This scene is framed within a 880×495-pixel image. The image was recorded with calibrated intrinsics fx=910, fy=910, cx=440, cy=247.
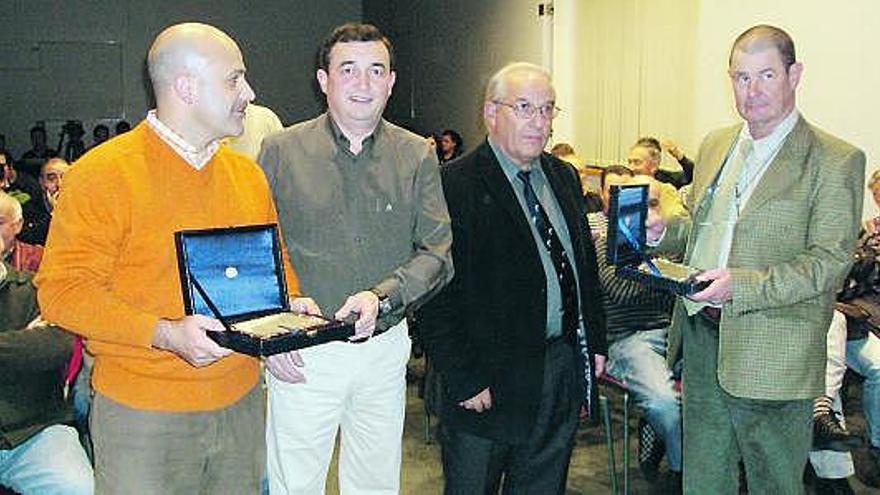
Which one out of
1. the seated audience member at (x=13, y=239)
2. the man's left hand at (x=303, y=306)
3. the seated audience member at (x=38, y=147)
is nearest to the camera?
the man's left hand at (x=303, y=306)

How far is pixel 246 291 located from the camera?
1.82 m

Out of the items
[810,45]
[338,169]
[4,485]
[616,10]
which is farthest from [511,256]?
[616,10]

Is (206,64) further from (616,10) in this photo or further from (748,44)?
(616,10)

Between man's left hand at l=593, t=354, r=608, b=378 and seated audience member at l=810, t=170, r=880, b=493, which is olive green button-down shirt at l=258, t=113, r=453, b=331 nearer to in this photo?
man's left hand at l=593, t=354, r=608, b=378

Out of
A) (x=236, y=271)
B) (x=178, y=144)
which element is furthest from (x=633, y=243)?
(x=178, y=144)

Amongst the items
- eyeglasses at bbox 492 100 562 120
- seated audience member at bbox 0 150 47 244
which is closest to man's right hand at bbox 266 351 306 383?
eyeglasses at bbox 492 100 562 120

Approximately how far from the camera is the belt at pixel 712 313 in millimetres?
2334

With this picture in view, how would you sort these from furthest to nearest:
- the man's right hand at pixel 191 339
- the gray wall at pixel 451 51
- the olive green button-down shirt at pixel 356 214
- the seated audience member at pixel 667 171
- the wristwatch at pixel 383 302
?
the gray wall at pixel 451 51 → the seated audience member at pixel 667 171 → the olive green button-down shirt at pixel 356 214 → the wristwatch at pixel 383 302 → the man's right hand at pixel 191 339

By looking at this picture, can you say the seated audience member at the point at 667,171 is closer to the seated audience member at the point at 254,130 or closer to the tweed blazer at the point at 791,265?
the seated audience member at the point at 254,130

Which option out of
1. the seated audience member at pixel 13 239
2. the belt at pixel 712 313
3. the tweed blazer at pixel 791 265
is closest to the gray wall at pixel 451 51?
the seated audience member at pixel 13 239

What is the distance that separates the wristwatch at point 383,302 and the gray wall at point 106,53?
8.77 m

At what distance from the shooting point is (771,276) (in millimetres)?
2137

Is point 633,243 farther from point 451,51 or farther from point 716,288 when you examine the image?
point 451,51

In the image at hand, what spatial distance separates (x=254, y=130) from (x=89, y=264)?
1680mm
